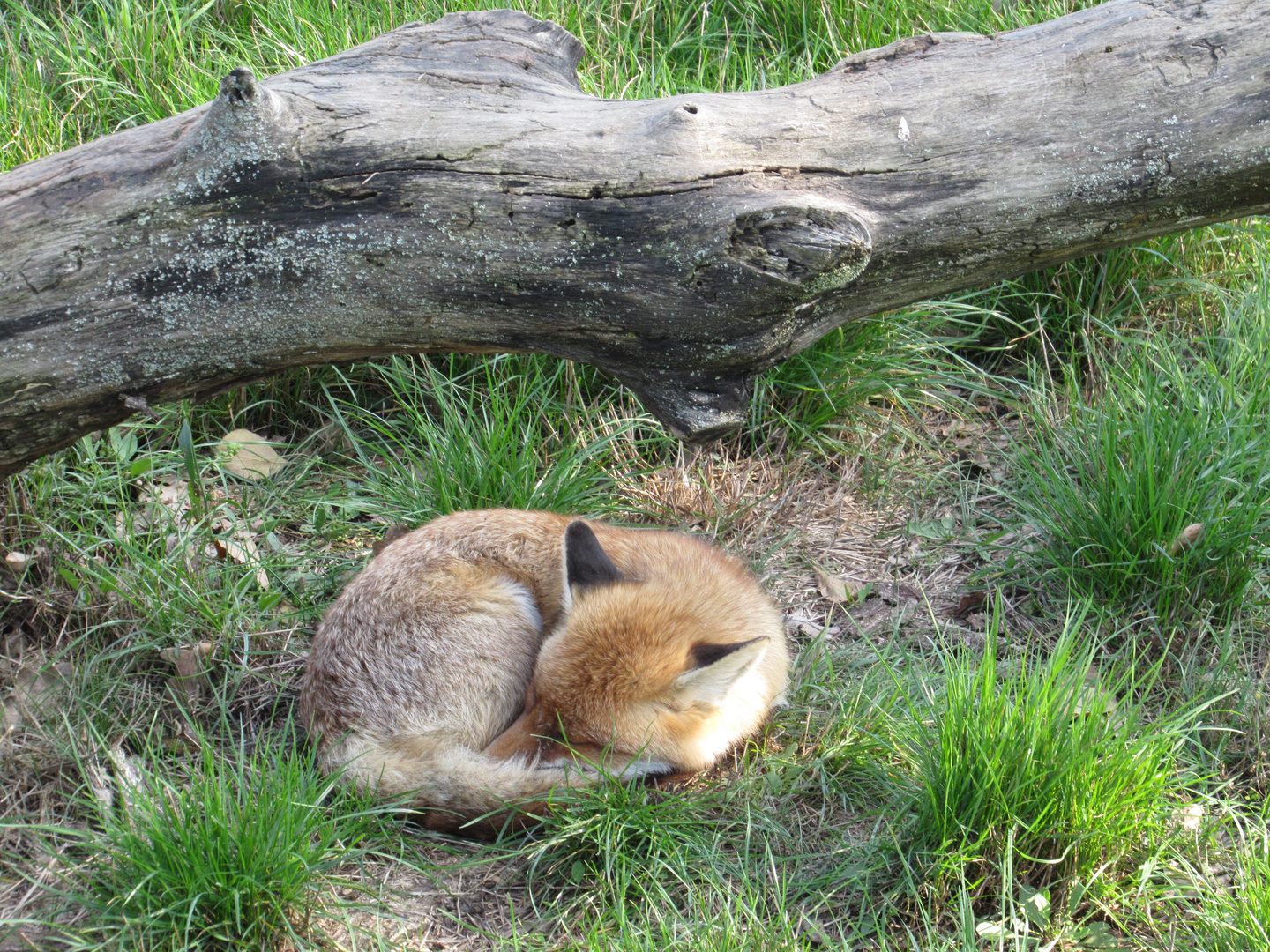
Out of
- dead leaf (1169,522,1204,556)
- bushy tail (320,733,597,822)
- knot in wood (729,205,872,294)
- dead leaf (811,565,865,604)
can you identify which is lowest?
dead leaf (811,565,865,604)

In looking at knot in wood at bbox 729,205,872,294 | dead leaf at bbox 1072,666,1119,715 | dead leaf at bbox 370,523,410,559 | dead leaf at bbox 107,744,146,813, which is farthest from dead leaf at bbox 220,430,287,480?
dead leaf at bbox 1072,666,1119,715

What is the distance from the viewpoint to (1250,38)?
11.9 feet

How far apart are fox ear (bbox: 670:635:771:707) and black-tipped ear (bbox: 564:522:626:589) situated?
526 mm

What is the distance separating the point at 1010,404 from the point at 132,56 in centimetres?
564

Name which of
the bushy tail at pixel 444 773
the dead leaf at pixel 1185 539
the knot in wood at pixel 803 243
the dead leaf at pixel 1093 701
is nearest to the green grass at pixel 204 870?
the bushy tail at pixel 444 773

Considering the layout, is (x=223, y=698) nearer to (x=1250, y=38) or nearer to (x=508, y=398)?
(x=508, y=398)

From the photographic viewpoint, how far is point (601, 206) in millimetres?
3371

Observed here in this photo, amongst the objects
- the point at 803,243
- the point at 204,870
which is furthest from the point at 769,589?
the point at 204,870

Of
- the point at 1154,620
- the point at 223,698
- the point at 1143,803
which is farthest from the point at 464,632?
the point at 1154,620

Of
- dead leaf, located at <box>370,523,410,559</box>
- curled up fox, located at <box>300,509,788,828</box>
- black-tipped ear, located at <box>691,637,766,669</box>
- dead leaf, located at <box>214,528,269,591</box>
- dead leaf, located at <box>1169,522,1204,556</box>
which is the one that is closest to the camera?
black-tipped ear, located at <box>691,637,766,669</box>

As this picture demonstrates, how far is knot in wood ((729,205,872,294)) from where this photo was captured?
322cm

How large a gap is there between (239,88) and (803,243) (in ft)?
6.57

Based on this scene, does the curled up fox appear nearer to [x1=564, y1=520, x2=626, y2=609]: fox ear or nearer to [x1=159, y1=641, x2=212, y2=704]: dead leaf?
[x1=564, y1=520, x2=626, y2=609]: fox ear

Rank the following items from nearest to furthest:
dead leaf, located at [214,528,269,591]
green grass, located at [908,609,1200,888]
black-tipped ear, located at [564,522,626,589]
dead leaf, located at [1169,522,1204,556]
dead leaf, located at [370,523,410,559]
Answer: green grass, located at [908,609,1200,888] < black-tipped ear, located at [564,522,626,589] < dead leaf, located at [1169,522,1204,556] < dead leaf, located at [214,528,269,591] < dead leaf, located at [370,523,410,559]
